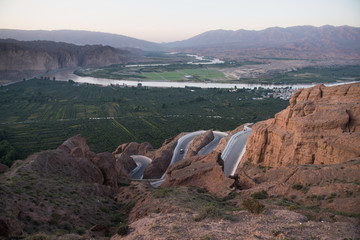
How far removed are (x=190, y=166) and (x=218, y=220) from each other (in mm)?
11242

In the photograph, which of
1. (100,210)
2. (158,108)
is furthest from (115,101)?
(100,210)

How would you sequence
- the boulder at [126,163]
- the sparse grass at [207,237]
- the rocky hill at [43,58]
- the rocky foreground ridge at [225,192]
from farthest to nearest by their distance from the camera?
the rocky hill at [43,58] → the boulder at [126,163] → the rocky foreground ridge at [225,192] → the sparse grass at [207,237]

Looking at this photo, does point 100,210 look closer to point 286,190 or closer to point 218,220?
point 218,220

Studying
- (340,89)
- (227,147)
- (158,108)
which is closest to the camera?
(340,89)

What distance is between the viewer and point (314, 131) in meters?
19.0

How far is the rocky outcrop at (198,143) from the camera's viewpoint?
112 feet

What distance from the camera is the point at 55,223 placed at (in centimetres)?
1298

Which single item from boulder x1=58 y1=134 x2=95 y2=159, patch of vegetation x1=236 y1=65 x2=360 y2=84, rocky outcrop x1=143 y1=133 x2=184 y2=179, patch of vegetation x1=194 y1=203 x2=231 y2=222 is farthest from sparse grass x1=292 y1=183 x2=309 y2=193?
patch of vegetation x1=236 y1=65 x2=360 y2=84

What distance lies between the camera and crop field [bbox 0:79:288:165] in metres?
48.9

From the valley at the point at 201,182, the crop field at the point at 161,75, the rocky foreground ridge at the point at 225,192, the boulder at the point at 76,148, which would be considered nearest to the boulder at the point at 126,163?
the valley at the point at 201,182

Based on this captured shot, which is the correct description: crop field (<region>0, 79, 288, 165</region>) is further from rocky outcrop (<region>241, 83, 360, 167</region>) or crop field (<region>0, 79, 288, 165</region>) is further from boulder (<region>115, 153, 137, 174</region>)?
rocky outcrop (<region>241, 83, 360, 167</region>)

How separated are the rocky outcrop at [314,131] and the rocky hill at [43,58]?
11853 centimetres

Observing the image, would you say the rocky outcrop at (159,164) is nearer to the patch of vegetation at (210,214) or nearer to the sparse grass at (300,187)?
the sparse grass at (300,187)

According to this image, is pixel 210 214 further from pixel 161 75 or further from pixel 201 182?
pixel 161 75
